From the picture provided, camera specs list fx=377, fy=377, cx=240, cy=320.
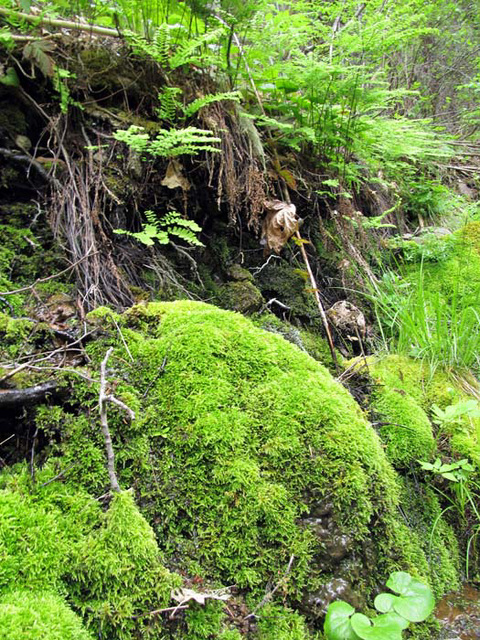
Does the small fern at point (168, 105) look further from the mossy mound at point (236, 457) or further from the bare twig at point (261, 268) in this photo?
the mossy mound at point (236, 457)

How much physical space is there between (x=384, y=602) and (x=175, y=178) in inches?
106

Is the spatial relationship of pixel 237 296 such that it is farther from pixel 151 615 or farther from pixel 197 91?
pixel 151 615

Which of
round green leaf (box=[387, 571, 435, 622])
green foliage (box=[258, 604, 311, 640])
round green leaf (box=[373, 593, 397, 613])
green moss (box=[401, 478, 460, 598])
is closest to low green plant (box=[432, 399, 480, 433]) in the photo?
green moss (box=[401, 478, 460, 598])

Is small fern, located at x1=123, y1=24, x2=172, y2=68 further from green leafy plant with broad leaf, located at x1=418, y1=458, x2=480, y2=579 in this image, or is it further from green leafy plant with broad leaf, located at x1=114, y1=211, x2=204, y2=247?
green leafy plant with broad leaf, located at x1=418, y1=458, x2=480, y2=579

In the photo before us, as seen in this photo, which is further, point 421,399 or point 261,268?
point 261,268

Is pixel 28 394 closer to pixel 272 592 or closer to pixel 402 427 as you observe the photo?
pixel 272 592

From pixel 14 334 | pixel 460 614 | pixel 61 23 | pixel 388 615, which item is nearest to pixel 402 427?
pixel 460 614

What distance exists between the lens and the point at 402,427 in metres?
2.41

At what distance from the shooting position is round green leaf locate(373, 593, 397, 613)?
4.65 feet

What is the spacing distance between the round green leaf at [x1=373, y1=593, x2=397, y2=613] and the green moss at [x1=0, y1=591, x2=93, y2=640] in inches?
40.2

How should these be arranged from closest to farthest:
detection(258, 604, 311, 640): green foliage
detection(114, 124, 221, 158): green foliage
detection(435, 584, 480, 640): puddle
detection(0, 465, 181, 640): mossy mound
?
detection(0, 465, 181, 640): mossy mound
detection(258, 604, 311, 640): green foliage
detection(435, 584, 480, 640): puddle
detection(114, 124, 221, 158): green foliage

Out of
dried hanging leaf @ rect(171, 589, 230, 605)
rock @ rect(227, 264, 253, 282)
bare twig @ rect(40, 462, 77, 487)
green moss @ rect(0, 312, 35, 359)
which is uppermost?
green moss @ rect(0, 312, 35, 359)

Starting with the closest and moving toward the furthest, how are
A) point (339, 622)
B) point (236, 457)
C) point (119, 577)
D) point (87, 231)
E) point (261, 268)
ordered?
point (119, 577) < point (339, 622) < point (236, 457) < point (87, 231) < point (261, 268)

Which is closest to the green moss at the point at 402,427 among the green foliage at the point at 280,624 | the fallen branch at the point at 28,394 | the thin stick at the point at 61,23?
the green foliage at the point at 280,624
